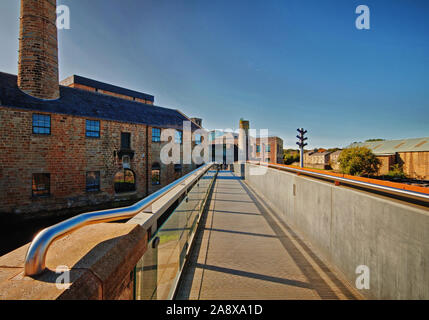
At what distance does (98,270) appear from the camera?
0.85m

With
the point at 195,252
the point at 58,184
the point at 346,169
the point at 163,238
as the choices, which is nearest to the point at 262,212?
the point at 195,252

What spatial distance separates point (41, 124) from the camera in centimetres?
1193

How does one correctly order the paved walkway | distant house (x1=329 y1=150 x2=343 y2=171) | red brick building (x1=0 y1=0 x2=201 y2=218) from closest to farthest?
the paved walkway < red brick building (x1=0 y1=0 x2=201 y2=218) < distant house (x1=329 y1=150 x2=343 y2=171)

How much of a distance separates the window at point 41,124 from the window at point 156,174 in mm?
7880

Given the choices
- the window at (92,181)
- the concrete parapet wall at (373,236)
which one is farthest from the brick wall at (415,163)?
the window at (92,181)

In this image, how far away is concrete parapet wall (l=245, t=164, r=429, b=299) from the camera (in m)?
1.65

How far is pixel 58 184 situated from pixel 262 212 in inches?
516

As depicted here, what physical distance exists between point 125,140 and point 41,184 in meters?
6.12

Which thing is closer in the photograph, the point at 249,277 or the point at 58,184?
the point at 249,277

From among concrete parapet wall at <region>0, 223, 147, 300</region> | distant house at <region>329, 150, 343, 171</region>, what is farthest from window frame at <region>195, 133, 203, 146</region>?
distant house at <region>329, 150, 343, 171</region>

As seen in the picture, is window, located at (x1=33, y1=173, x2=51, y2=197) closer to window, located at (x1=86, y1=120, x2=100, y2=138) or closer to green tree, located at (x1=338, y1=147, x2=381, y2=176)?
window, located at (x1=86, y1=120, x2=100, y2=138)

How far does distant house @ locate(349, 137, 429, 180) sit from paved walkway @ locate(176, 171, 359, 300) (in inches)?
1677

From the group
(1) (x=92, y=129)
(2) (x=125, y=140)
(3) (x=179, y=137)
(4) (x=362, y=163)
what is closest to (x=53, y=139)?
(1) (x=92, y=129)
